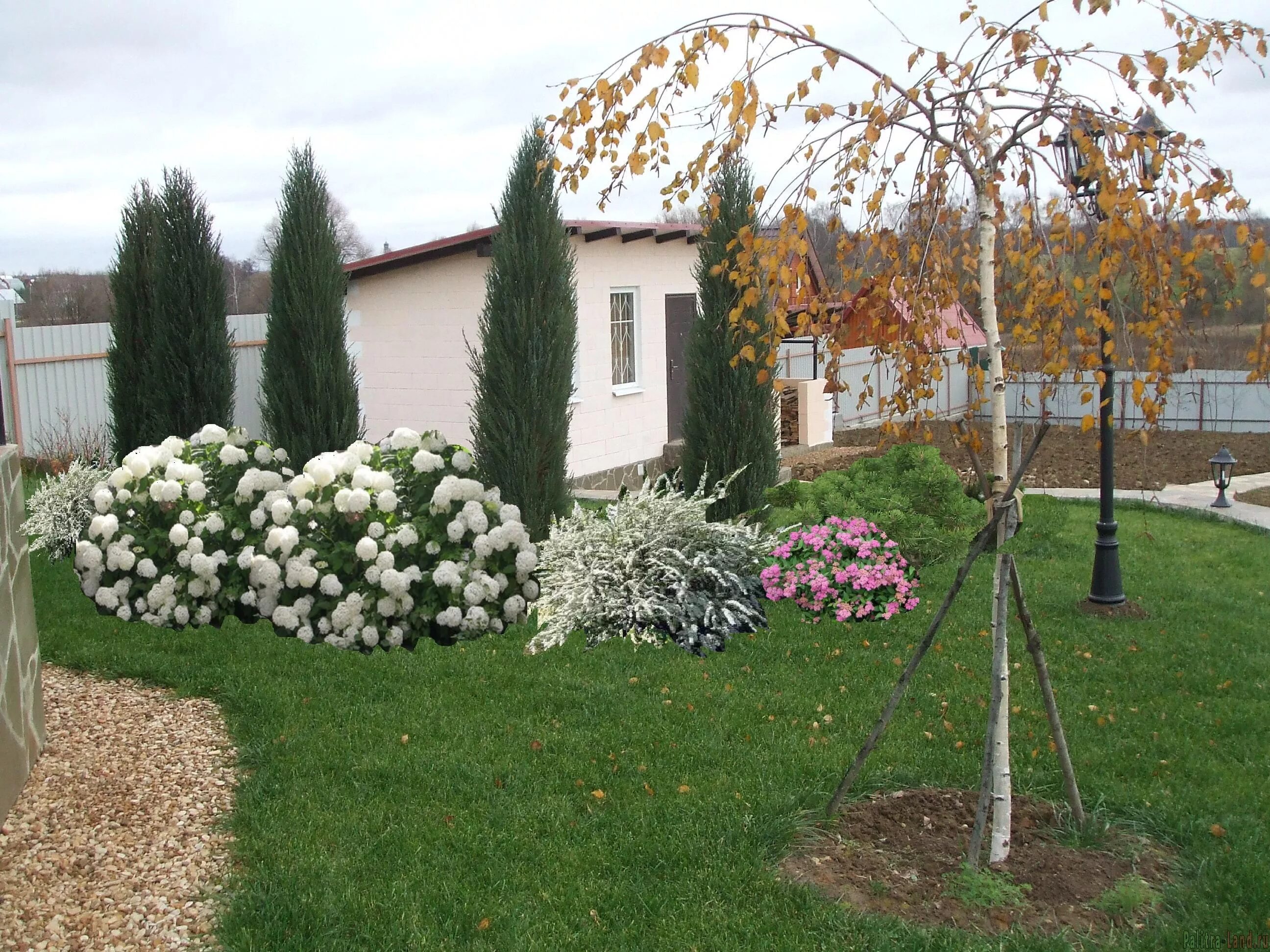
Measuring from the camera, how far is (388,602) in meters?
6.64

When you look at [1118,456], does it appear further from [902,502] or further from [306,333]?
[306,333]

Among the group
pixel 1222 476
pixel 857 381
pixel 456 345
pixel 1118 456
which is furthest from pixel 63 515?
pixel 857 381

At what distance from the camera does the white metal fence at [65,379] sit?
1259 cm

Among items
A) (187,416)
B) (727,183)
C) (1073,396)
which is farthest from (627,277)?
(1073,396)

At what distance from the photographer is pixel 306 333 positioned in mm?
9031

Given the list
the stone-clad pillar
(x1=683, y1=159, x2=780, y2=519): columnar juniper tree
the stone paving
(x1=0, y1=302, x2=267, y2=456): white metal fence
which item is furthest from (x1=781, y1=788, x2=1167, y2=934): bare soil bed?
(x1=0, y1=302, x2=267, y2=456): white metal fence

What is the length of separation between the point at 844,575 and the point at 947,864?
3249mm

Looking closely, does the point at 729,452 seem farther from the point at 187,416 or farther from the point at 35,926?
the point at 35,926

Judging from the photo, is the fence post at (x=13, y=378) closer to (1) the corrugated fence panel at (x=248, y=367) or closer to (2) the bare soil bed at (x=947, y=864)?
(1) the corrugated fence panel at (x=248, y=367)

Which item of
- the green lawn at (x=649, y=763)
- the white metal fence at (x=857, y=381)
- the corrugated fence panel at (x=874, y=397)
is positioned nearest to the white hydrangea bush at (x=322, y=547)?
the green lawn at (x=649, y=763)

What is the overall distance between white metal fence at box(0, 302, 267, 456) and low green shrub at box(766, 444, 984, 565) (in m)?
7.26

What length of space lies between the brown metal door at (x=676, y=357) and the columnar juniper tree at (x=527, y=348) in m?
5.91

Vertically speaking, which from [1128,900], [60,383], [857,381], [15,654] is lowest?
[1128,900]

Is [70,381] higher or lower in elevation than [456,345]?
lower
